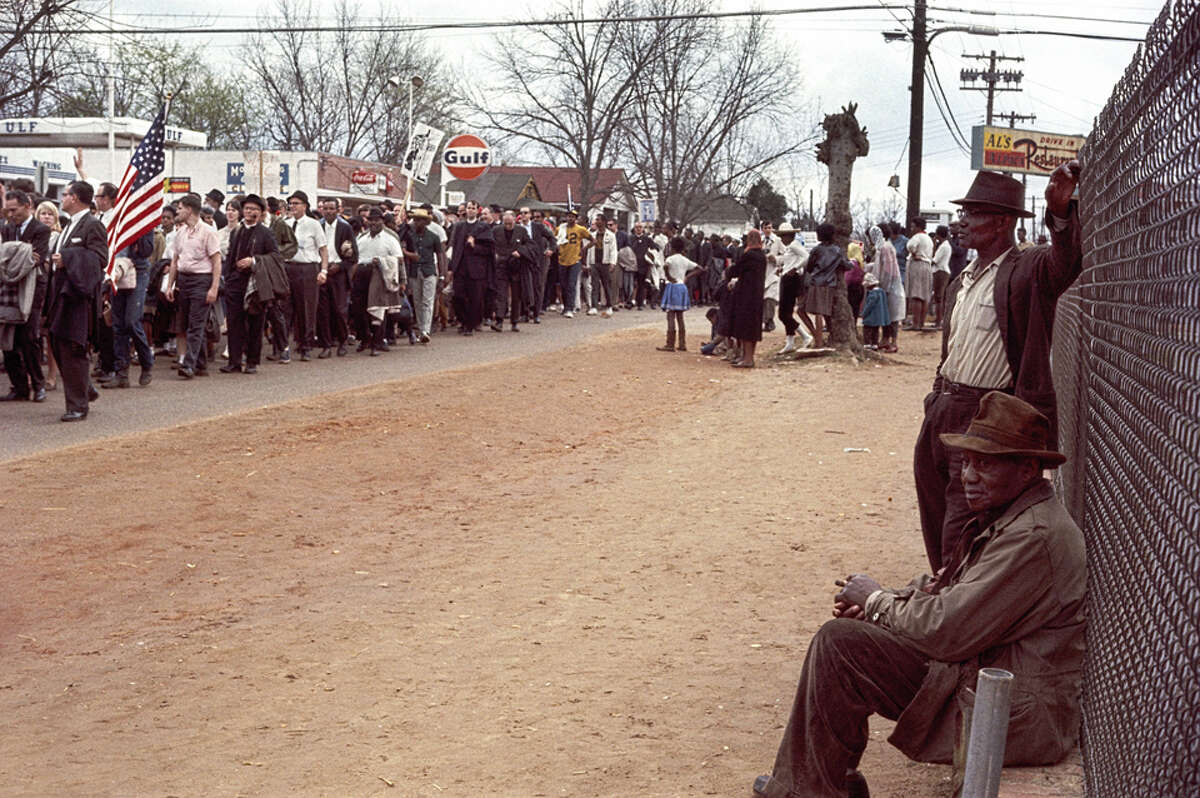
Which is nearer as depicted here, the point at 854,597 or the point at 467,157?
the point at 854,597

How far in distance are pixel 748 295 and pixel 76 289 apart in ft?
29.0

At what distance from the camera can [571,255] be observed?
27453 millimetres

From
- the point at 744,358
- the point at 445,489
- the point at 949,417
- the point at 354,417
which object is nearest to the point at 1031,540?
the point at 949,417

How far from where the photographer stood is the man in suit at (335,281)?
1769 cm

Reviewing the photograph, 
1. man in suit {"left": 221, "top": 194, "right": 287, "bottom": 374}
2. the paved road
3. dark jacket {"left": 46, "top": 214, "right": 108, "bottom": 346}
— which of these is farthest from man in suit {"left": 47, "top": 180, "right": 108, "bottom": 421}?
man in suit {"left": 221, "top": 194, "right": 287, "bottom": 374}

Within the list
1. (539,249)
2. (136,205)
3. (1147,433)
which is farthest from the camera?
(539,249)

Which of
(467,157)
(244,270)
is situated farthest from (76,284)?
(467,157)

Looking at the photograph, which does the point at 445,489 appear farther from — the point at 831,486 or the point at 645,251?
the point at 645,251

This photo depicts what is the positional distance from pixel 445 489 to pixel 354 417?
114 inches

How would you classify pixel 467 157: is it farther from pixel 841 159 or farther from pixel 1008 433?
pixel 1008 433

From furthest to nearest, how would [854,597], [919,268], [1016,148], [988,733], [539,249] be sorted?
[1016,148] < [919,268] < [539,249] < [854,597] < [988,733]

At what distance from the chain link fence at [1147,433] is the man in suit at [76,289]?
892 centimetres

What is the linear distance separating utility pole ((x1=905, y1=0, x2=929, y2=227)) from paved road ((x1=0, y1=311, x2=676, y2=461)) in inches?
366

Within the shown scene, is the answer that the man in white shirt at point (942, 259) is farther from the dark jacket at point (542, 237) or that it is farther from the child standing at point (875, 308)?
the dark jacket at point (542, 237)
